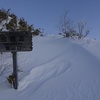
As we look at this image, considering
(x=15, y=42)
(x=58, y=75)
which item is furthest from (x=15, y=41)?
(x=58, y=75)

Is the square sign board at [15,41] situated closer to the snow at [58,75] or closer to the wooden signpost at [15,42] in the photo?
the wooden signpost at [15,42]

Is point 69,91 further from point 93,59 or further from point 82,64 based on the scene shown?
point 93,59

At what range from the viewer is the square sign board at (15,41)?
1096cm

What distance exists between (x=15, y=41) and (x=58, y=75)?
2512 mm

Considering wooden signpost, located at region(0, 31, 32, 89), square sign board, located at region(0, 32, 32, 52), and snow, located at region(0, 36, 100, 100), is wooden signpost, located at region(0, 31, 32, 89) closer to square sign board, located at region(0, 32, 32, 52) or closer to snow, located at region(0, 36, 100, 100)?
square sign board, located at region(0, 32, 32, 52)

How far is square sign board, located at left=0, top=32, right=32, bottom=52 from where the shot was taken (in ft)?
36.0

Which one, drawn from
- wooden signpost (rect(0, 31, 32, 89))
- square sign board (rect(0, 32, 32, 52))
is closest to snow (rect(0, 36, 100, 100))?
wooden signpost (rect(0, 31, 32, 89))

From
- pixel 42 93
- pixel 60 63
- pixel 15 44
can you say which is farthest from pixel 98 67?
pixel 15 44

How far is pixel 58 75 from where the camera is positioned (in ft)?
37.2

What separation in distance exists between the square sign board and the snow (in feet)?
4.70

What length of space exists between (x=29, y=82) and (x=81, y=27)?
11.8 metres

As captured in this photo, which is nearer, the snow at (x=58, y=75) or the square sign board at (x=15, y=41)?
the snow at (x=58, y=75)

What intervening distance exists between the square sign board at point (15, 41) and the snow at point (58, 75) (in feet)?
4.70

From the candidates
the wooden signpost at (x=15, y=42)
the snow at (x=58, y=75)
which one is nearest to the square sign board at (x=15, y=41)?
the wooden signpost at (x=15, y=42)
